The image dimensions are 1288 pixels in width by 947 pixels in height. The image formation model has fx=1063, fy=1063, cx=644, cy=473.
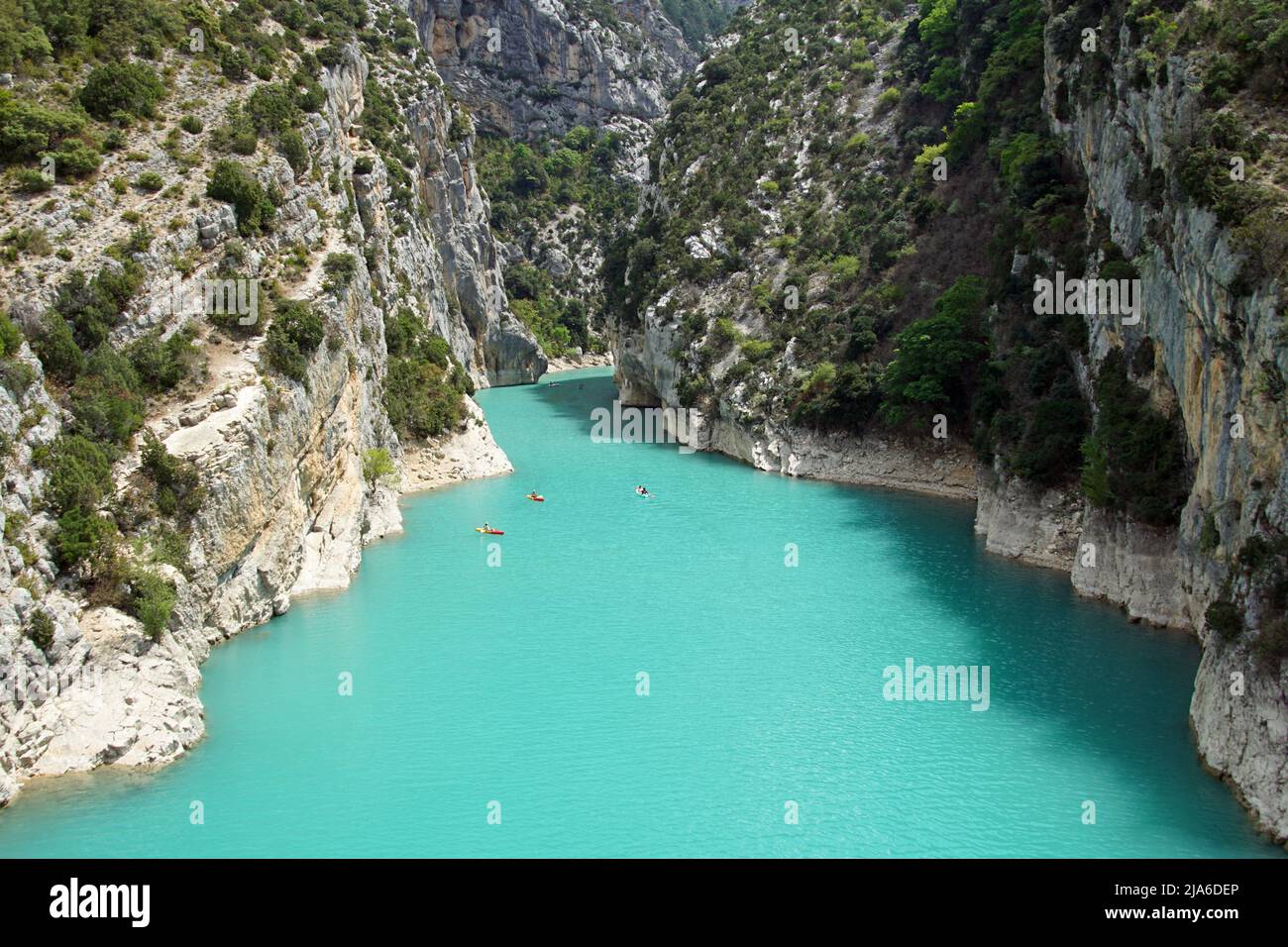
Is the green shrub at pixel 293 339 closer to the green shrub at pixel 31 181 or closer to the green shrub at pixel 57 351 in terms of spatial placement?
the green shrub at pixel 57 351

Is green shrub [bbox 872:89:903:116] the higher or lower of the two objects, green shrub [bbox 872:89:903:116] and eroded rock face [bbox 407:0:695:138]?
the lower

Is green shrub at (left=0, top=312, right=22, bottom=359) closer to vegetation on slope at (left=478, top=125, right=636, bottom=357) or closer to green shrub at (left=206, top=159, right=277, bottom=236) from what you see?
green shrub at (left=206, top=159, right=277, bottom=236)

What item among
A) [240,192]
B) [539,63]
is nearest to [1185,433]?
[240,192]

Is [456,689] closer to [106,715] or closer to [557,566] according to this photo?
[106,715]

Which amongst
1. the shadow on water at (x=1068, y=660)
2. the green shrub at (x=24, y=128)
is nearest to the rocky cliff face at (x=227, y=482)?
the green shrub at (x=24, y=128)

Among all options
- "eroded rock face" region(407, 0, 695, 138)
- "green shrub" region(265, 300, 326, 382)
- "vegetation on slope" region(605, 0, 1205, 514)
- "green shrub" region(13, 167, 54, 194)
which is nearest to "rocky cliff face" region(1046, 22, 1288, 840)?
"vegetation on slope" region(605, 0, 1205, 514)

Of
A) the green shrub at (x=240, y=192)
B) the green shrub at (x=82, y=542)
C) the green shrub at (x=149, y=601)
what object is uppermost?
the green shrub at (x=240, y=192)

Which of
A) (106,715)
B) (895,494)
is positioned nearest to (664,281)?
(895,494)
